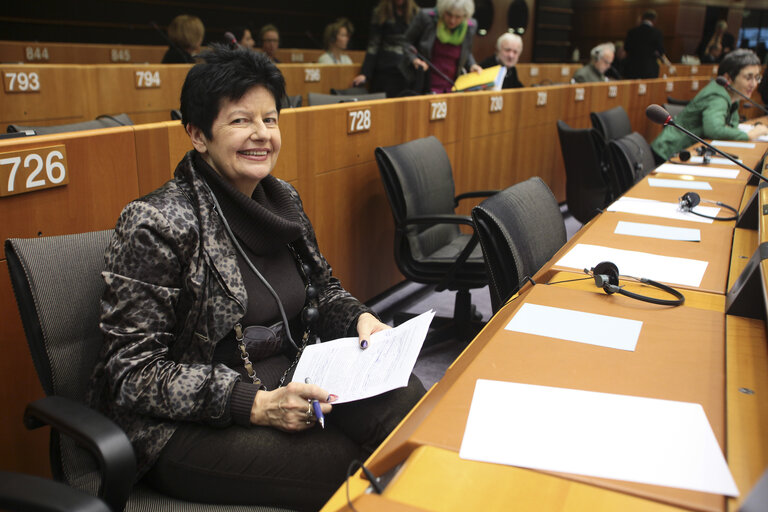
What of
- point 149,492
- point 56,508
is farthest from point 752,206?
point 56,508

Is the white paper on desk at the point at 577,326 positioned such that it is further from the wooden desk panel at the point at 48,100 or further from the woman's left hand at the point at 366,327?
the wooden desk panel at the point at 48,100

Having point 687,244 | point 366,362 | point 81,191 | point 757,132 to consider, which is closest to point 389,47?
point 757,132

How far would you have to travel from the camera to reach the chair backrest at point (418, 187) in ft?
8.38

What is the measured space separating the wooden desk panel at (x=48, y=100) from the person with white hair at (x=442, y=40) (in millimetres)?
2100

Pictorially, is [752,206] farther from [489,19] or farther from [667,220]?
[489,19]

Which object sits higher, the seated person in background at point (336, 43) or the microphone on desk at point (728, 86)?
the seated person in background at point (336, 43)

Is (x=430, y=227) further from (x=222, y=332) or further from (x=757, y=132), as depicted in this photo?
(x=757, y=132)

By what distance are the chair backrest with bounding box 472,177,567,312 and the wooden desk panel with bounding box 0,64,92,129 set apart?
9.61 ft

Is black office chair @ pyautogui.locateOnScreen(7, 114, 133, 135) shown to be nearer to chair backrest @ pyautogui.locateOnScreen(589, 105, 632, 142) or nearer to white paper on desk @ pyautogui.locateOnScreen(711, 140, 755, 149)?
chair backrest @ pyautogui.locateOnScreen(589, 105, 632, 142)

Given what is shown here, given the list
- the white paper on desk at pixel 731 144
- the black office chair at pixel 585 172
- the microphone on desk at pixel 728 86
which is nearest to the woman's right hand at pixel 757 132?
the white paper on desk at pixel 731 144

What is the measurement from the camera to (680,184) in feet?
8.74

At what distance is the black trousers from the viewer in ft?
3.86

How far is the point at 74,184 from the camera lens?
62.9 inches

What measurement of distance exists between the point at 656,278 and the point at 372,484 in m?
1.01
